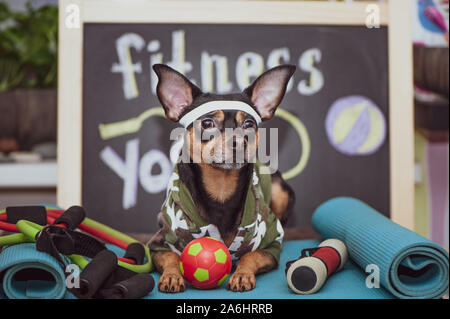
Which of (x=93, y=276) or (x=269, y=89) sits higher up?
(x=269, y=89)

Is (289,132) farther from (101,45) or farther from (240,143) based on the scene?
(101,45)

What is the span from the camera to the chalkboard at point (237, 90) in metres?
1.90

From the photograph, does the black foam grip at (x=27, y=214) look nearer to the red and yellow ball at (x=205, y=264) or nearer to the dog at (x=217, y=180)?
the dog at (x=217, y=180)

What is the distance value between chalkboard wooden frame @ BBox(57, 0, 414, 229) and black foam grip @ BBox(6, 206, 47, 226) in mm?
439

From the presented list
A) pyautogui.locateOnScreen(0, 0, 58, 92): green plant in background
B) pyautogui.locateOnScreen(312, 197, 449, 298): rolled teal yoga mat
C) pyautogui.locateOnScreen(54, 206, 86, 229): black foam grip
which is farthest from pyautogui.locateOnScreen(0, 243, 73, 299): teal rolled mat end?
pyautogui.locateOnScreen(0, 0, 58, 92): green plant in background

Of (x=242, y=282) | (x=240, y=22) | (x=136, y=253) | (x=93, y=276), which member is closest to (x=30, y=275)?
(x=93, y=276)

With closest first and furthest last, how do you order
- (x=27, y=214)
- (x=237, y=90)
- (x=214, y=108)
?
(x=214, y=108) < (x=27, y=214) < (x=237, y=90)

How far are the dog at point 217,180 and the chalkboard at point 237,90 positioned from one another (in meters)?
0.51

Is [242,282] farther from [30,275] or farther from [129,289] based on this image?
[30,275]

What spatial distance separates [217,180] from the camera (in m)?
1.37

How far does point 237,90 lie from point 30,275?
1.17 m

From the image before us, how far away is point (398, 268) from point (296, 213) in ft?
2.37

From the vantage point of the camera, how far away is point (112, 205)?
6.23 feet
